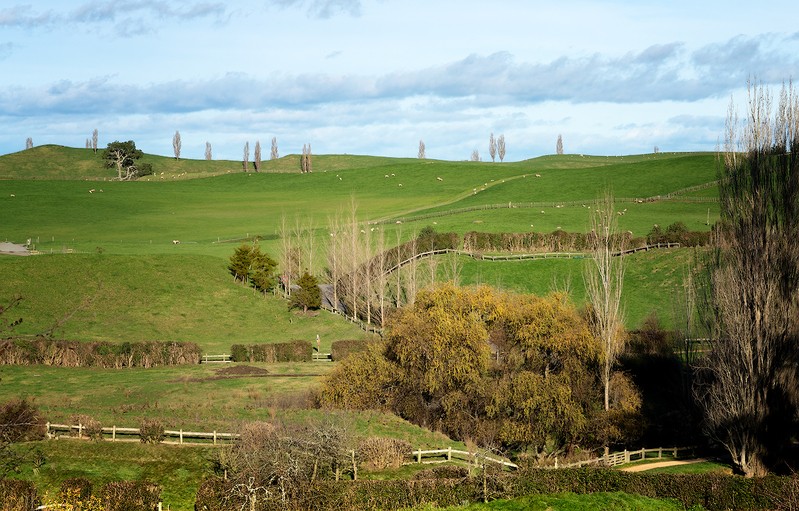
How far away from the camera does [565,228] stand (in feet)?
370

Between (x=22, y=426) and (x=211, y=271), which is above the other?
(x=211, y=271)

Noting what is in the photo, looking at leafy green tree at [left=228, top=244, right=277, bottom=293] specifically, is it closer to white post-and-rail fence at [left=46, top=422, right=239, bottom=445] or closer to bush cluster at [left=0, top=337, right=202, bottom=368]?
bush cluster at [left=0, top=337, right=202, bottom=368]

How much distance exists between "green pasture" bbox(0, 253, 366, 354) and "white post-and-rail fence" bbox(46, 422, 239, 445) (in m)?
29.5

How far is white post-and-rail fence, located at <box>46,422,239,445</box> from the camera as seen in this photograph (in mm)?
41344

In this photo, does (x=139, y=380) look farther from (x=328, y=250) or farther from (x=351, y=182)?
(x=351, y=182)

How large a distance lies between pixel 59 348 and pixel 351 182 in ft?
411

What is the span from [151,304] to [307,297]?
15425mm

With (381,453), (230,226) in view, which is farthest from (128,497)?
(230,226)

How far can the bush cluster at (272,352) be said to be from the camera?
68438 millimetres

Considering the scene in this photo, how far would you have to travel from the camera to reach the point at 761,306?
42.6 metres

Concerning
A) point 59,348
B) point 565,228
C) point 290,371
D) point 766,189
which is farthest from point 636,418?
point 565,228

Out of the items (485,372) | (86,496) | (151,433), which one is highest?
(485,372)

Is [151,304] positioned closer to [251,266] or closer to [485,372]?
[251,266]

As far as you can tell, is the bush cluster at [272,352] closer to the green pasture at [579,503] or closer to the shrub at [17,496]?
the shrub at [17,496]
